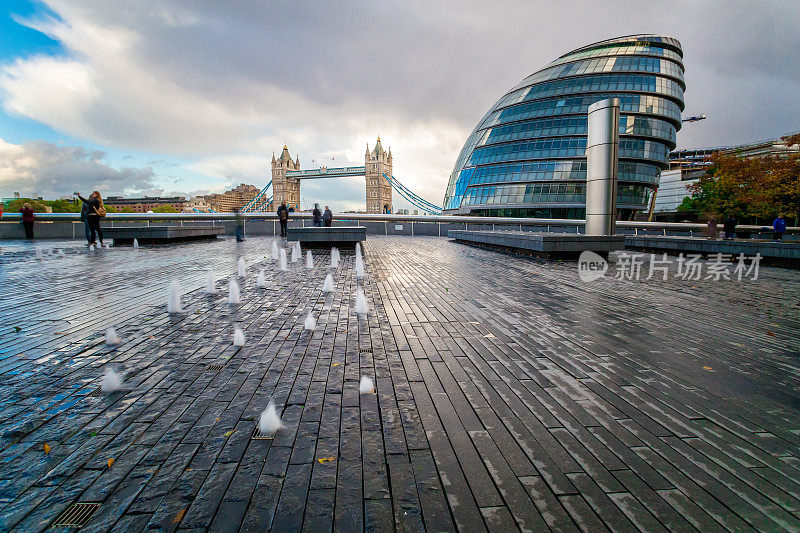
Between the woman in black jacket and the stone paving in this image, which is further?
the woman in black jacket

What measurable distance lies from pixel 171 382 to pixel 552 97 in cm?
5540

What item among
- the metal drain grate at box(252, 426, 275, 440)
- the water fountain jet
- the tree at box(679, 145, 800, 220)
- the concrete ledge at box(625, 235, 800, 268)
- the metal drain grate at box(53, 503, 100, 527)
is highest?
the tree at box(679, 145, 800, 220)

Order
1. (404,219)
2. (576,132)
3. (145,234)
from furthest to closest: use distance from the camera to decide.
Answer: (576,132)
(404,219)
(145,234)

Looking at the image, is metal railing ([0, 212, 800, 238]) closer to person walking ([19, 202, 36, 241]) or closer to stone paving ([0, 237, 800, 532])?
person walking ([19, 202, 36, 241])

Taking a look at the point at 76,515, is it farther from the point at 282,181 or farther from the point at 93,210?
the point at 282,181

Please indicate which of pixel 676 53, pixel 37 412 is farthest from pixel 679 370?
pixel 676 53

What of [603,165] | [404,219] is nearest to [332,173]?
[404,219]

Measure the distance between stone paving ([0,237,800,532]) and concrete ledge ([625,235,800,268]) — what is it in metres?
8.12

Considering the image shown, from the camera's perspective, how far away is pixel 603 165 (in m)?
13.1

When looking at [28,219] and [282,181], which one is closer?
[28,219]

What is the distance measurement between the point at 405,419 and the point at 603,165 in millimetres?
13084

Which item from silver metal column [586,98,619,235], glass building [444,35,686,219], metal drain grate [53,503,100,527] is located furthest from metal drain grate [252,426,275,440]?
glass building [444,35,686,219]

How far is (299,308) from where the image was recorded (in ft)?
19.4

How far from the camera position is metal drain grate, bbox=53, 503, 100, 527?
1.83m
